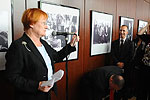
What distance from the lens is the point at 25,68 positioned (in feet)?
4.67

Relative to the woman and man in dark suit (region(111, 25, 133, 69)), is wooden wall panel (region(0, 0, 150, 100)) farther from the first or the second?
the woman

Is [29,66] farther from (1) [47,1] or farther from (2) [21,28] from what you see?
(1) [47,1]

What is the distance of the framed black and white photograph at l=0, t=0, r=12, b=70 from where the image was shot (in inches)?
67.9

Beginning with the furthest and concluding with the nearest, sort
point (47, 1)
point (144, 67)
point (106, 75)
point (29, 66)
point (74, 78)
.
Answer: point (144, 67) → point (74, 78) → point (106, 75) → point (47, 1) → point (29, 66)

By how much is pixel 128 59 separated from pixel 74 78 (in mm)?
1278

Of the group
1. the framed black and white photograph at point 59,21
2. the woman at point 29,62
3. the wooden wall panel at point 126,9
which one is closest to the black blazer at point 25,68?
the woman at point 29,62

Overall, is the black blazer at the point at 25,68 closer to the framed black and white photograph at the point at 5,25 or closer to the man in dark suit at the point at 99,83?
the framed black and white photograph at the point at 5,25

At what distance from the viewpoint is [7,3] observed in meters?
1.75

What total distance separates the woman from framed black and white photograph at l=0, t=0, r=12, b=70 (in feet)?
1.33


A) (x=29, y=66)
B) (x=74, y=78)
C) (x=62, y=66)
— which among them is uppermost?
(x=29, y=66)

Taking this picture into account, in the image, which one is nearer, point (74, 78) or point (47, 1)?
point (47, 1)

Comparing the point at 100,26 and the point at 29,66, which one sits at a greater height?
the point at 100,26

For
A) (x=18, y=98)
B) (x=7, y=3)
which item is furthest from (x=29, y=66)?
(x=7, y=3)

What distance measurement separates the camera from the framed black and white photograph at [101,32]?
3062 millimetres
